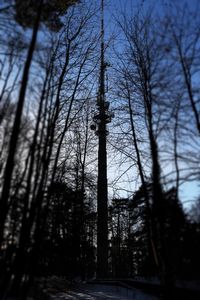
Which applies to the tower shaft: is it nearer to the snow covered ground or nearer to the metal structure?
the metal structure

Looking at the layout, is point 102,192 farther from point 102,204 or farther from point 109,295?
point 109,295

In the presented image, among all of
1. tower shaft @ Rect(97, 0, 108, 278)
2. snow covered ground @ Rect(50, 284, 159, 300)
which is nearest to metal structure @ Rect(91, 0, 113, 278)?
tower shaft @ Rect(97, 0, 108, 278)

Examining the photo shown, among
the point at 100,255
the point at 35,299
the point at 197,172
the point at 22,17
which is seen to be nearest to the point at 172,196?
the point at 197,172

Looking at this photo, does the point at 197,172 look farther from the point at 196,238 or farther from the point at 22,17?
the point at 22,17

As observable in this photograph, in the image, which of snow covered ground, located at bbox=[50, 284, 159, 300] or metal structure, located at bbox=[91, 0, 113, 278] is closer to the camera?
snow covered ground, located at bbox=[50, 284, 159, 300]

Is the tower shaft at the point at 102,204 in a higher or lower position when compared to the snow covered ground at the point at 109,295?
higher

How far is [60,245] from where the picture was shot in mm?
19719

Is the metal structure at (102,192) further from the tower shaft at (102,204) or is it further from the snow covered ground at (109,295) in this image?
the snow covered ground at (109,295)

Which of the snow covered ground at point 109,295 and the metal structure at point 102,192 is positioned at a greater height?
the metal structure at point 102,192

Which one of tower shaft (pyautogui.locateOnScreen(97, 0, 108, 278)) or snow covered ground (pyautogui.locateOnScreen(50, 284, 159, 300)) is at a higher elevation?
tower shaft (pyautogui.locateOnScreen(97, 0, 108, 278))

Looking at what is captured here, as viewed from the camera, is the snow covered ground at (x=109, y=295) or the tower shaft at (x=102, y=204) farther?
the tower shaft at (x=102, y=204)

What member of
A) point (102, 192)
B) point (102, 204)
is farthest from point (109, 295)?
point (102, 192)

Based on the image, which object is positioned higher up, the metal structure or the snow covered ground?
the metal structure

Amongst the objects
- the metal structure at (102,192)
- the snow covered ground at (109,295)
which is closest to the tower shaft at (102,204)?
the metal structure at (102,192)
